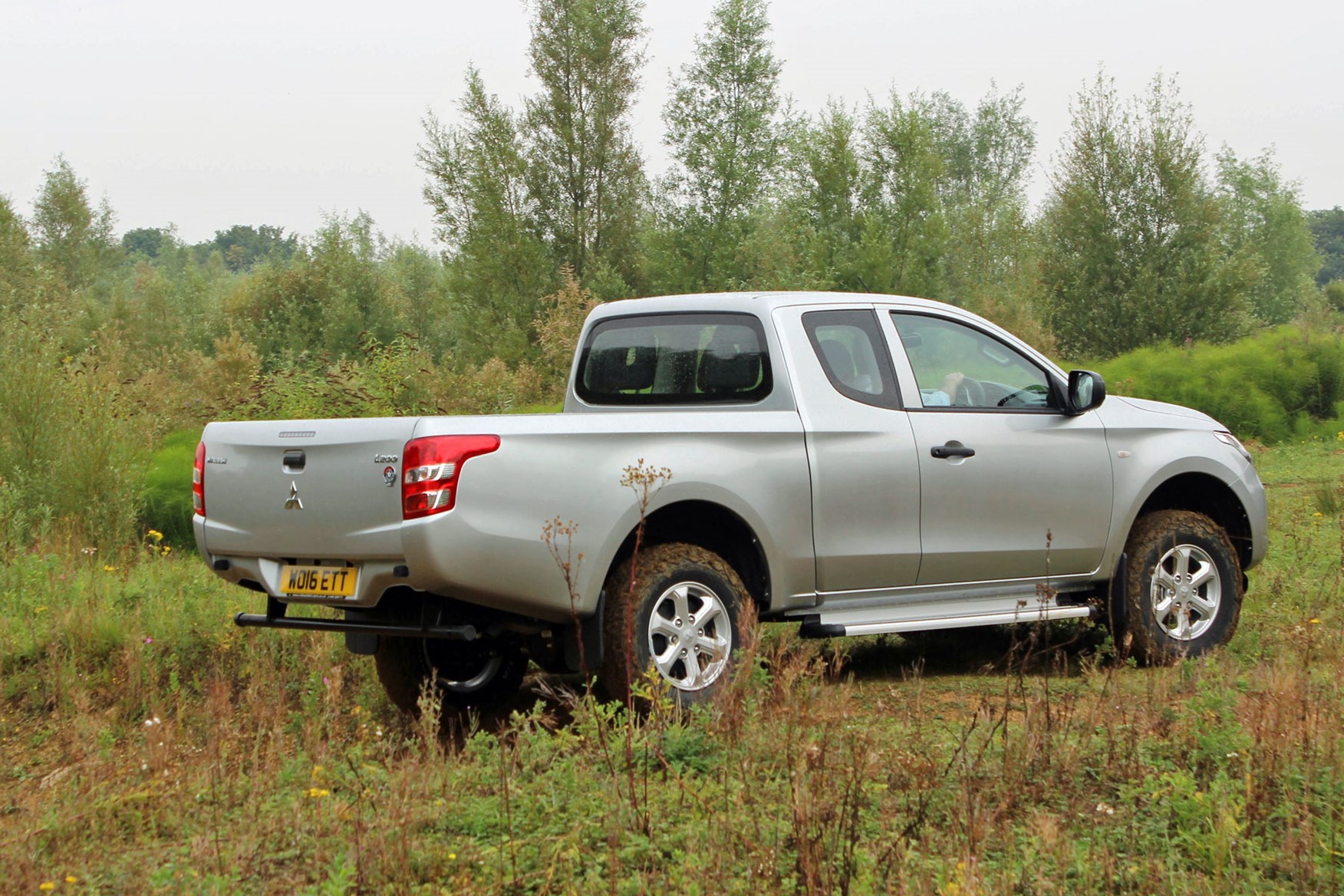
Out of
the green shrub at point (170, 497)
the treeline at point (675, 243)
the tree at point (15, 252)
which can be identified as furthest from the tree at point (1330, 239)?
the green shrub at point (170, 497)

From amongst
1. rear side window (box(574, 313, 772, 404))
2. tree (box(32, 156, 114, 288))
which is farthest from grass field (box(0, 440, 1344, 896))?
tree (box(32, 156, 114, 288))

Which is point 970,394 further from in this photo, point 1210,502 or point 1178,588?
point 1210,502

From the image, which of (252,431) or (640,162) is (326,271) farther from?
(252,431)

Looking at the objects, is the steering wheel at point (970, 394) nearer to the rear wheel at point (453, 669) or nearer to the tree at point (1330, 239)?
the rear wheel at point (453, 669)

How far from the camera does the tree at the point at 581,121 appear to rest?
140ft

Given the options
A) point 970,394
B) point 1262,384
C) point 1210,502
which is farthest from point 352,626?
point 1262,384

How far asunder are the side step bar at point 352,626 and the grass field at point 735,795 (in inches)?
13.0

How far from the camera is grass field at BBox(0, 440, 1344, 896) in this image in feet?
12.0

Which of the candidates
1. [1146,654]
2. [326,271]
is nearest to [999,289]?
[326,271]

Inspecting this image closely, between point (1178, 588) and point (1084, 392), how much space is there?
3.92 feet

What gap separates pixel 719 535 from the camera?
20.3 ft

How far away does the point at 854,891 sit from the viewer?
345 centimetres

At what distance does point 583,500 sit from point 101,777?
6.46 feet

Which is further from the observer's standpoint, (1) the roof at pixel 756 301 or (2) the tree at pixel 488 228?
(2) the tree at pixel 488 228
